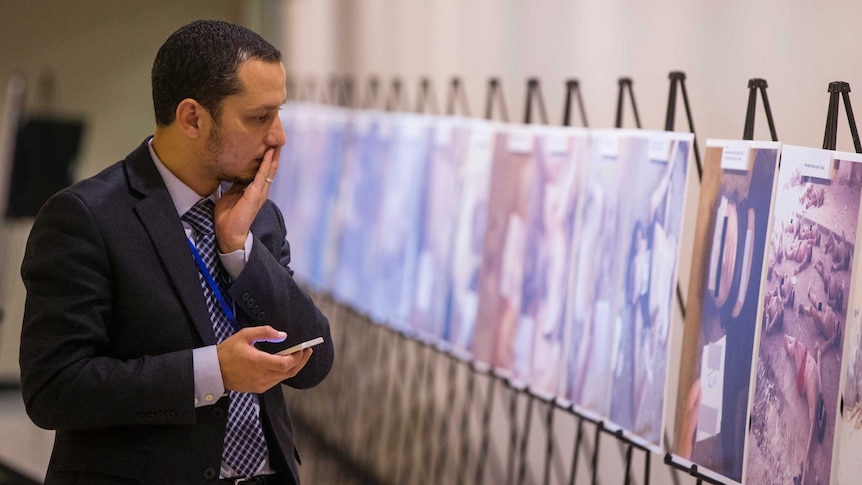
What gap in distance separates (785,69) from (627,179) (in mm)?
525

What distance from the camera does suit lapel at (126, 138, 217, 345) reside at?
2006mm

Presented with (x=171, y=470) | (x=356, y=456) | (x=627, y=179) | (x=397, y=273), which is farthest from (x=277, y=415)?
(x=356, y=456)

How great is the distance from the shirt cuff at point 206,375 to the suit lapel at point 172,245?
0.21ft

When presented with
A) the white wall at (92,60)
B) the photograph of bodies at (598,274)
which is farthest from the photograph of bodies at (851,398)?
the white wall at (92,60)

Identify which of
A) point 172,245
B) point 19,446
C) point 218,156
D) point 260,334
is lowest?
point 19,446

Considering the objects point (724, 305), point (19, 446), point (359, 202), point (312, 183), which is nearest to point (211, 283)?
point (724, 305)

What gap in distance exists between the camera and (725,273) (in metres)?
2.68

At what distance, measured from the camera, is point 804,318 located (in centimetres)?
241

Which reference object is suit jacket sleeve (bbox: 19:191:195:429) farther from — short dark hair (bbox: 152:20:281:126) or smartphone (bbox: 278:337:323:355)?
short dark hair (bbox: 152:20:281:126)

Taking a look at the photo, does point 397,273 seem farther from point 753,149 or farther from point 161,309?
point 161,309

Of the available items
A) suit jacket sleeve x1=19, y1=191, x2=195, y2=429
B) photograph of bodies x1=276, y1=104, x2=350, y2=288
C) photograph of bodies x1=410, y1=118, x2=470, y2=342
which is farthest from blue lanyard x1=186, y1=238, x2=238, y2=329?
photograph of bodies x1=276, y1=104, x2=350, y2=288

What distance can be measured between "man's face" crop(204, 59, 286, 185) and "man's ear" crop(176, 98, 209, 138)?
0.02 m

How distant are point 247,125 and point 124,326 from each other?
43cm

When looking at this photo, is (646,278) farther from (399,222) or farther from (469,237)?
(399,222)
